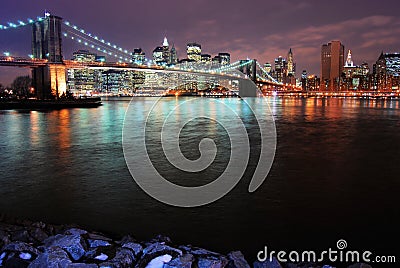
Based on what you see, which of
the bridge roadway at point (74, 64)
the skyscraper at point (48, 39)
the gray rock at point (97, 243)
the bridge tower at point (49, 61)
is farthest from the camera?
the skyscraper at point (48, 39)

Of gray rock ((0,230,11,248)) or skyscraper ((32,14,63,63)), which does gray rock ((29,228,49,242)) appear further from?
skyscraper ((32,14,63,63))

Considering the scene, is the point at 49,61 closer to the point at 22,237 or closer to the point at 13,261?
the point at 22,237

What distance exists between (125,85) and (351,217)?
237ft

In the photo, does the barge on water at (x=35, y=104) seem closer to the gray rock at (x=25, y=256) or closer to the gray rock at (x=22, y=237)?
the gray rock at (x=22, y=237)

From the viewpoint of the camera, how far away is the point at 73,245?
272 centimetres

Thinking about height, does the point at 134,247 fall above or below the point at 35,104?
below

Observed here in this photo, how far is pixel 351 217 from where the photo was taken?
425cm

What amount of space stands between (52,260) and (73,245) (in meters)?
0.24

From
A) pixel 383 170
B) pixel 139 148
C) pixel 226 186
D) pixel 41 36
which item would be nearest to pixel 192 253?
pixel 226 186

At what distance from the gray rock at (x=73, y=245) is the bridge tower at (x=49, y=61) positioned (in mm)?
32694

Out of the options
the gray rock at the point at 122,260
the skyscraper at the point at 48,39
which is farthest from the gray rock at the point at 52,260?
the skyscraper at the point at 48,39

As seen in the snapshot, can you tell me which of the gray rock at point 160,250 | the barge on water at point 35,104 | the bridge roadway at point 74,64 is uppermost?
the bridge roadway at point 74,64

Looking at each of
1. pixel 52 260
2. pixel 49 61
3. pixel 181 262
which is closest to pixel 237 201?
pixel 181 262

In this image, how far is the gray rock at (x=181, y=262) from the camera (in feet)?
8.28
